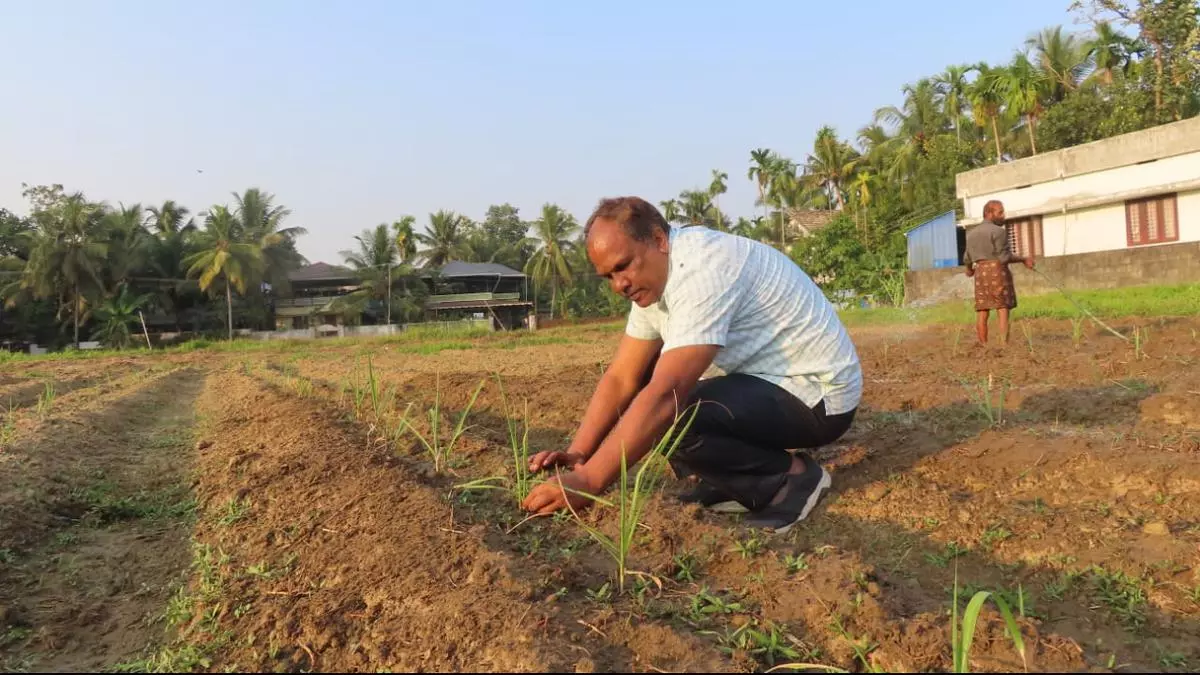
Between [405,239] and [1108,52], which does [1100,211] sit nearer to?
[1108,52]

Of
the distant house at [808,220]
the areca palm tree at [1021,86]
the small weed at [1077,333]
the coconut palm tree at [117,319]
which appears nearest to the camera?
the small weed at [1077,333]

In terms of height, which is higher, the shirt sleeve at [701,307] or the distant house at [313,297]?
the distant house at [313,297]

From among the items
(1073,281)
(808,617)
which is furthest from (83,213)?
(808,617)

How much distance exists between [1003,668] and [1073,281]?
15.9m

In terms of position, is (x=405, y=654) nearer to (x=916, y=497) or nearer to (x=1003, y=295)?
(x=916, y=497)

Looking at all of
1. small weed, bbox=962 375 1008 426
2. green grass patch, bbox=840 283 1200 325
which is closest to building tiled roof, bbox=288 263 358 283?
green grass patch, bbox=840 283 1200 325

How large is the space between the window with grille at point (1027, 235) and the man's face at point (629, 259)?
59.1 ft

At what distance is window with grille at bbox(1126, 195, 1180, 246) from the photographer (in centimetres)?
1532

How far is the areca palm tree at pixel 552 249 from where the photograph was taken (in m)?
40.5

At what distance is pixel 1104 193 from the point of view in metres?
16.2

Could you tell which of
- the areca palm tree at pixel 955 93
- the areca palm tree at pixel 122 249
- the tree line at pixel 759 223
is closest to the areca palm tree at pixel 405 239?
the tree line at pixel 759 223

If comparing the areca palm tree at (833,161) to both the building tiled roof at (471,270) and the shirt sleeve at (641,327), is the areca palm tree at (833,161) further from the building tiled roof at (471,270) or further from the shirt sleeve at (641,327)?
the shirt sleeve at (641,327)

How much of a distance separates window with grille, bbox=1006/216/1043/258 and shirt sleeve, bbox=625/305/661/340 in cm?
1775

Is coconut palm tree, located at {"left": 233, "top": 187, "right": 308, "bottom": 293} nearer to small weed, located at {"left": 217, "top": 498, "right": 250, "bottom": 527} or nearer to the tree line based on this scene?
the tree line
